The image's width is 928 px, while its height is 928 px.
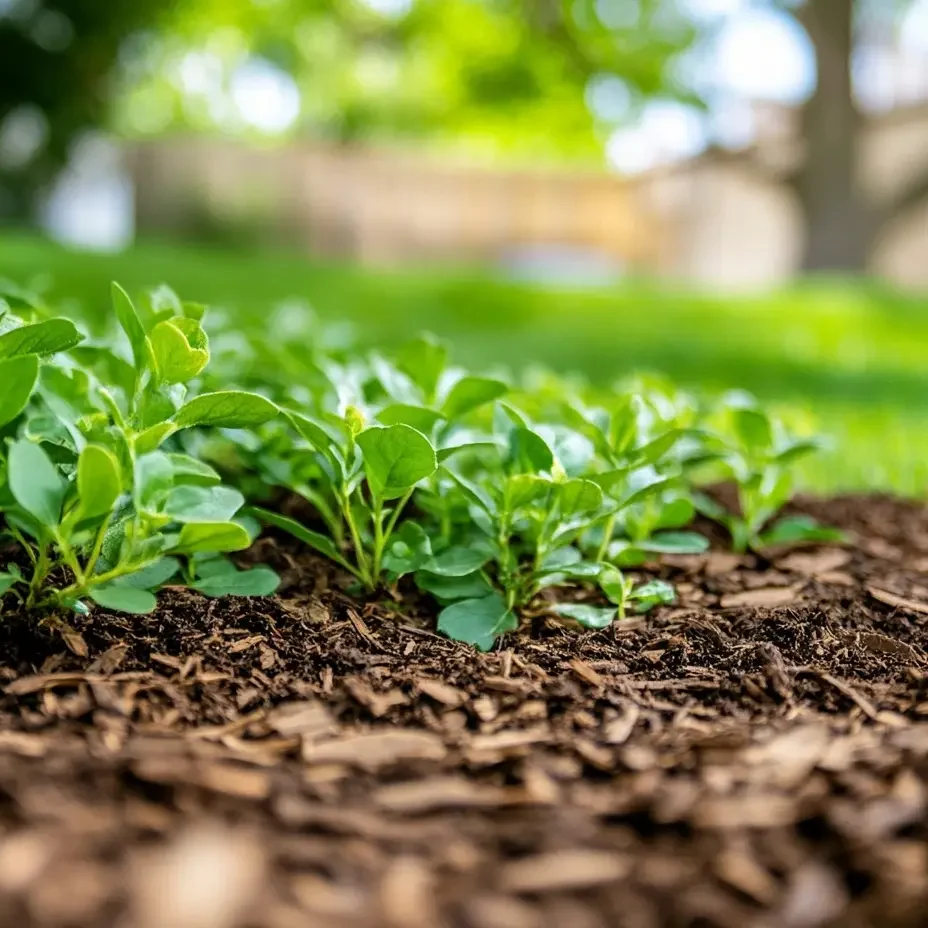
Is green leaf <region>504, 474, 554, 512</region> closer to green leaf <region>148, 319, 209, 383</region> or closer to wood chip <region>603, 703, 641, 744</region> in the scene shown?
wood chip <region>603, 703, 641, 744</region>

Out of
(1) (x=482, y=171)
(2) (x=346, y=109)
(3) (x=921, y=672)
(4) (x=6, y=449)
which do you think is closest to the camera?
(3) (x=921, y=672)

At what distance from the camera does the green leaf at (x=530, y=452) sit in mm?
1407

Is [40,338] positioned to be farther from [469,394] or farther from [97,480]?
[469,394]

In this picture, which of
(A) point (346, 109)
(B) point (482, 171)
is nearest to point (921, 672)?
(B) point (482, 171)

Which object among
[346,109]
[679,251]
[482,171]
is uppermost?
Result: [346,109]

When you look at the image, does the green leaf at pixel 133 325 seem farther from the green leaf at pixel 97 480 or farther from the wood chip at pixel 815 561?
the wood chip at pixel 815 561

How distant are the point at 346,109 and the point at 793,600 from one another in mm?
22802

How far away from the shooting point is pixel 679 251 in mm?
17453

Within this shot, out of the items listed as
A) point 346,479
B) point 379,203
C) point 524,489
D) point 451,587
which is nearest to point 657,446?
point 524,489

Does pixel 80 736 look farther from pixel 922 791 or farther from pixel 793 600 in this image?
pixel 793 600

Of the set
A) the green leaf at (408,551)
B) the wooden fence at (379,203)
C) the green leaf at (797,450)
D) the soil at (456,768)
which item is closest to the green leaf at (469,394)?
the green leaf at (408,551)

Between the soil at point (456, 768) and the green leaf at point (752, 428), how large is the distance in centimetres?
37

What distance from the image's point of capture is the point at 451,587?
145 cm

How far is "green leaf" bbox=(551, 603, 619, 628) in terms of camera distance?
4.61ft
